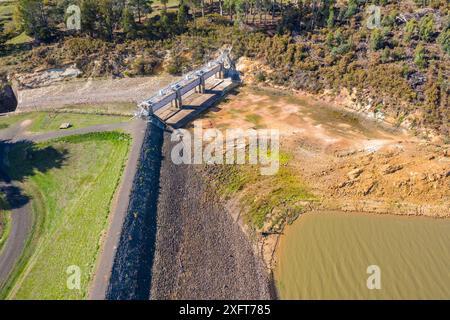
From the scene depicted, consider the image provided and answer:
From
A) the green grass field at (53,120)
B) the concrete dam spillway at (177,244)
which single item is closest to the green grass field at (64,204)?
the concrete dam spillway at (177,244)

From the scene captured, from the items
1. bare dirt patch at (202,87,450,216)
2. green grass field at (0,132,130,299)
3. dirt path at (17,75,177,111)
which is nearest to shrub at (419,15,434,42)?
bare dirt patch at (202,87,450,216)

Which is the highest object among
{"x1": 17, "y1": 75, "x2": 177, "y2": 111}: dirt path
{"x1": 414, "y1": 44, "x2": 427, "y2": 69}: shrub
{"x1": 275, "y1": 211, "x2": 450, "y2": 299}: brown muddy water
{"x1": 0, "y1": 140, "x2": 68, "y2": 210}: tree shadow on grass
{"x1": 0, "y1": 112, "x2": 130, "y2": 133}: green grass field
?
{"x1": 414, "y1": 44, "x2": 427, "y2": 69}: shrub

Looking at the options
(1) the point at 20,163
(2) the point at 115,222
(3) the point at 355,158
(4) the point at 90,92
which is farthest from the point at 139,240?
(4) the point at 90,92

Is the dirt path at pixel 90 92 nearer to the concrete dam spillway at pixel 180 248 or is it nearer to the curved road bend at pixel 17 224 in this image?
the curved road bend at pixel 17 224

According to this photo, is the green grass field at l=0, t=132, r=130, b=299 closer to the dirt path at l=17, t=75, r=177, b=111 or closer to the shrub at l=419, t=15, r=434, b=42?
the dirt path at l=17, t=75, r=177, b=111

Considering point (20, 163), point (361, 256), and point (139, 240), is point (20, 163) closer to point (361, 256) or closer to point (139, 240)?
point (139, 240)

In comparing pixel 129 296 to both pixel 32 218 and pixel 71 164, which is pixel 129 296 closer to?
pixel 32 218
